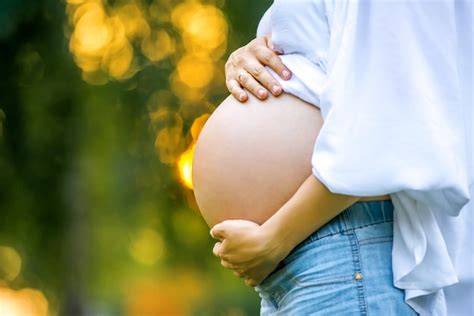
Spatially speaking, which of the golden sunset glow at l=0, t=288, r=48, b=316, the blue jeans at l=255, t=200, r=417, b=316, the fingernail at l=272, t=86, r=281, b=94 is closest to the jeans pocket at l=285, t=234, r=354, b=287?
the blue jeans at l=255, t=200, r=417, b=316

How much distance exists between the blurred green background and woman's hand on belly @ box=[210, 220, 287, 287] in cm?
654

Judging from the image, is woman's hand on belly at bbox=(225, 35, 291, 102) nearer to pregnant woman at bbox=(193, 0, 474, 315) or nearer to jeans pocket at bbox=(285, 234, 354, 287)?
pregnant woman at bbox=(193, 0, 474, 315)

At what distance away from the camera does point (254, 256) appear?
2.00 meters

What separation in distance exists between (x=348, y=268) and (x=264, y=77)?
1.49ft

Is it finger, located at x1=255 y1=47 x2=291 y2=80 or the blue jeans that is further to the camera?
finger, located at x1=255 y1=47 x2=291 y2=80

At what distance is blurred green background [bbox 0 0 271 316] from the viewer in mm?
9305

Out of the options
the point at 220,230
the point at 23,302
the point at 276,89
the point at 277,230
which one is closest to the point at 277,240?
the point at 277,230

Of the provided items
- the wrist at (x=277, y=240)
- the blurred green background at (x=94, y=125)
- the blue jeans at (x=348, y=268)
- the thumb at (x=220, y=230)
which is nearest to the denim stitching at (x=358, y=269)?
the blue jeans at (x=348, y=268)

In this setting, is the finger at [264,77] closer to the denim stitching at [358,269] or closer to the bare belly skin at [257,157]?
the bare belly skin at [257,157]

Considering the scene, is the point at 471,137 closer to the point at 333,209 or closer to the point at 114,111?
the point at 333,209

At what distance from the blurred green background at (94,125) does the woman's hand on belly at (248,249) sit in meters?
6.54

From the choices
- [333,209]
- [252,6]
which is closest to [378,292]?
[333,209]

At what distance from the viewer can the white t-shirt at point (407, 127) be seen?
187 cm

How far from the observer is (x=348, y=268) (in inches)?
76.1
